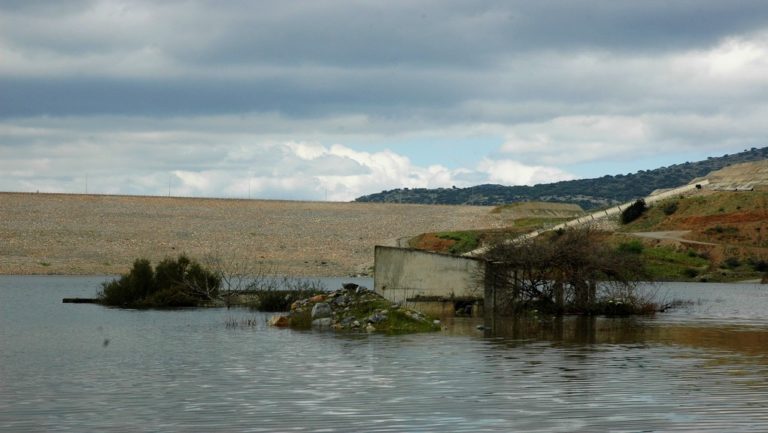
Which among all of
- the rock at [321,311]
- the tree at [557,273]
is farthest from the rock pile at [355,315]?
the tree at [557,273]

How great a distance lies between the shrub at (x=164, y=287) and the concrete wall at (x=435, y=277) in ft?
36.2

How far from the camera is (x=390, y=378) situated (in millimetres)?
19438

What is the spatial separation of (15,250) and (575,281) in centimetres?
6409

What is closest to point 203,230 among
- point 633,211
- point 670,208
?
point 633,211

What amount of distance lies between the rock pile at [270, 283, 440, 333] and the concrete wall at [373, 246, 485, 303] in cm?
260

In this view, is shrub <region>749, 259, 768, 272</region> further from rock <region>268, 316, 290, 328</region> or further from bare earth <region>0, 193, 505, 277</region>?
rock <region>268, 316, 290, 328</region>

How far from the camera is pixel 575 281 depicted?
36.2m

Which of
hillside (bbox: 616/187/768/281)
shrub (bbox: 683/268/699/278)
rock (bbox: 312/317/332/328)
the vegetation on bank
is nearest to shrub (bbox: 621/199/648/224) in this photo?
hillside (bbox: 616/187/768/281)

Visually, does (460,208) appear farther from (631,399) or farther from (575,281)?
(631,399)

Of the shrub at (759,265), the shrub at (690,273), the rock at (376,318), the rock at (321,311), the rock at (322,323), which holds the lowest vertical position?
the rock at (322,323)

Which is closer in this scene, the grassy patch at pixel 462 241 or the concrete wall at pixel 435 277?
the concrete wall at pixel 435 277

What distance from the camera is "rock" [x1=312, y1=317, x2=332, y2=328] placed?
32.6 meters

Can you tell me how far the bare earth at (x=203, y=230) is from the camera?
89.4 m

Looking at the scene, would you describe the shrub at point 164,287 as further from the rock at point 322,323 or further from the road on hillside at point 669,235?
the road on hillside at point 669,235
